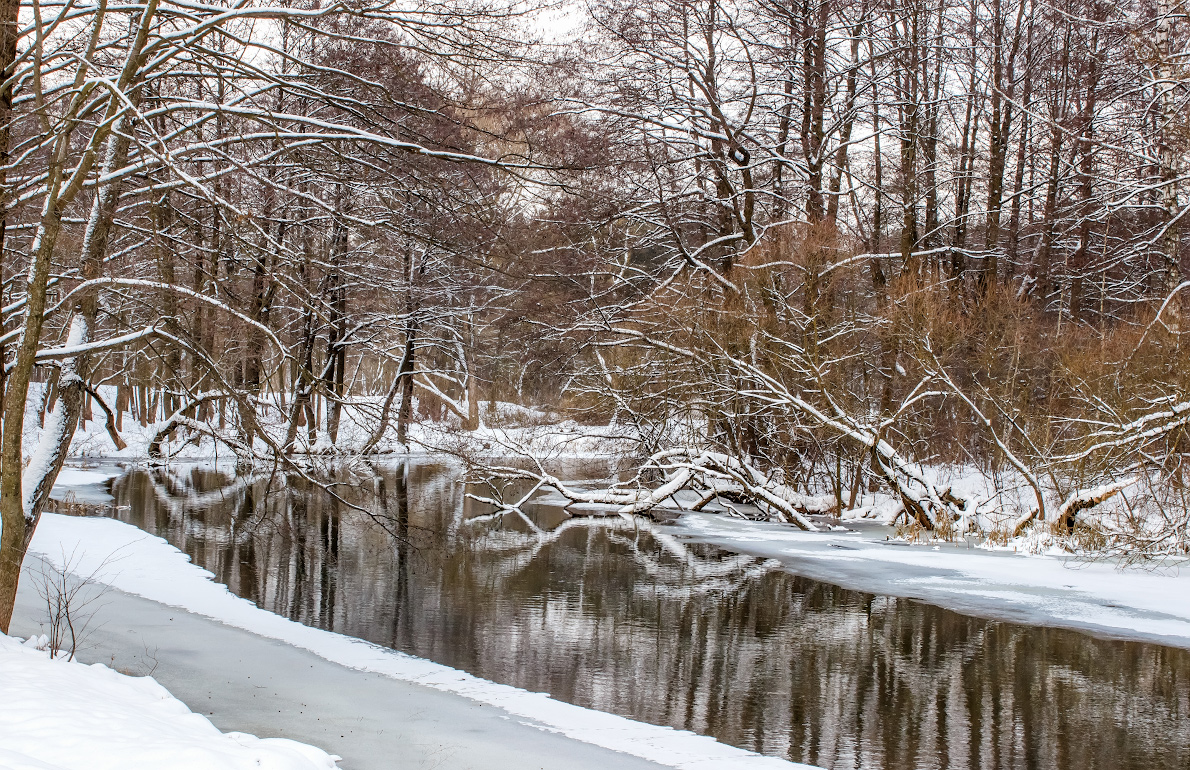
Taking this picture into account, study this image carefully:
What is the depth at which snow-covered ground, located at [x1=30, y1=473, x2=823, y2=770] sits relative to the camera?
6.66 meters

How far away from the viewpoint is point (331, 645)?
9.11 m

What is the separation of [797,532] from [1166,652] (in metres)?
8.59

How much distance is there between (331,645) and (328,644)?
0.16 ft

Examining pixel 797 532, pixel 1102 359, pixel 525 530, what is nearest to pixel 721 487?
pixel 797 532

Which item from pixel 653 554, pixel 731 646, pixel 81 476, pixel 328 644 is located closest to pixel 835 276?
pixel 653 554

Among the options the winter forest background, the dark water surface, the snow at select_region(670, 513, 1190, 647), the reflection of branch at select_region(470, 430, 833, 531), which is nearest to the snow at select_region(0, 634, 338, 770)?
the dark water surface

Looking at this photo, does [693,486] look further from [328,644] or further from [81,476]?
[81,476]

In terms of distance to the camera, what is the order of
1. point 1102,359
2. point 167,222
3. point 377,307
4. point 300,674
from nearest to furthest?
point 300,674
point 167,222
point 1102,359
point 377,307

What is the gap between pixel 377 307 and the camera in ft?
103

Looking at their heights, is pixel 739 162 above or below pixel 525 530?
above

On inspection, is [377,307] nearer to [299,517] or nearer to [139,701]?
[299,517]

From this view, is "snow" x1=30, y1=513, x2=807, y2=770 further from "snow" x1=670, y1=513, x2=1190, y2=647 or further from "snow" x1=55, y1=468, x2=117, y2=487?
"snow" x1=55, y1=468, x2=117, y2=487

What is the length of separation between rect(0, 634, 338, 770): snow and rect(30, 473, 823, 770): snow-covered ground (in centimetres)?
213

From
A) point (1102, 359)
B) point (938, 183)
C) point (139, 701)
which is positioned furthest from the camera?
point (938, 183)
